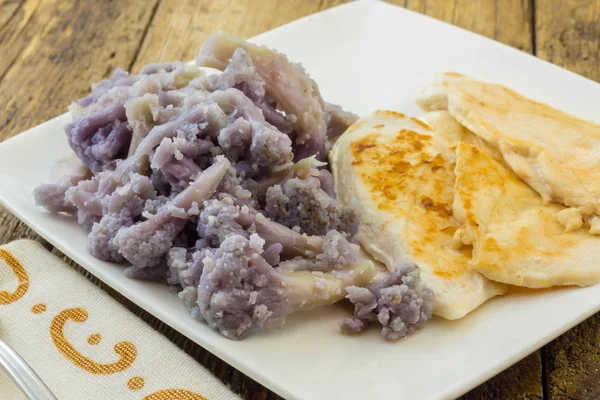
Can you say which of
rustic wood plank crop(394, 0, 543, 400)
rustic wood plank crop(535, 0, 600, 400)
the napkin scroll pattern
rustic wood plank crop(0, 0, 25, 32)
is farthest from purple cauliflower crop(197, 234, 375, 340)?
rustic wood plank crop(0, 0, 25, 32)

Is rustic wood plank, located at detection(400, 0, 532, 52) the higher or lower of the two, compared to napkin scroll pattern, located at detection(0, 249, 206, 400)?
lower

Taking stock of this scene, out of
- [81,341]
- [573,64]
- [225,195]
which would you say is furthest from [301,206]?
[573,64]

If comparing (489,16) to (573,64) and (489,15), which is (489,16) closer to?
(489,15)

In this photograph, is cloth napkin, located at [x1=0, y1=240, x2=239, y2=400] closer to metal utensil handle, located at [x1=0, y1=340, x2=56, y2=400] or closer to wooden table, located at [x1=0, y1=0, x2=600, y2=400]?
→ metal utensil handle, located at [x1=0, y1=340, x2=56, y2=400]

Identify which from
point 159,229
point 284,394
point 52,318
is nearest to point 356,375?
point 284,394

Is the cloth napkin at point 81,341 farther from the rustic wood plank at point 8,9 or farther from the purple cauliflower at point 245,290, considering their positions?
the rustic wood plank at point 8,9

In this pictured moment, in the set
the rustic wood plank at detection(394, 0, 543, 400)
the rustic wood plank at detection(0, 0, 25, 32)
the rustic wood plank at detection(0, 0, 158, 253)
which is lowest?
the rustic wood plank at detection(0, 0, 25, 32)
